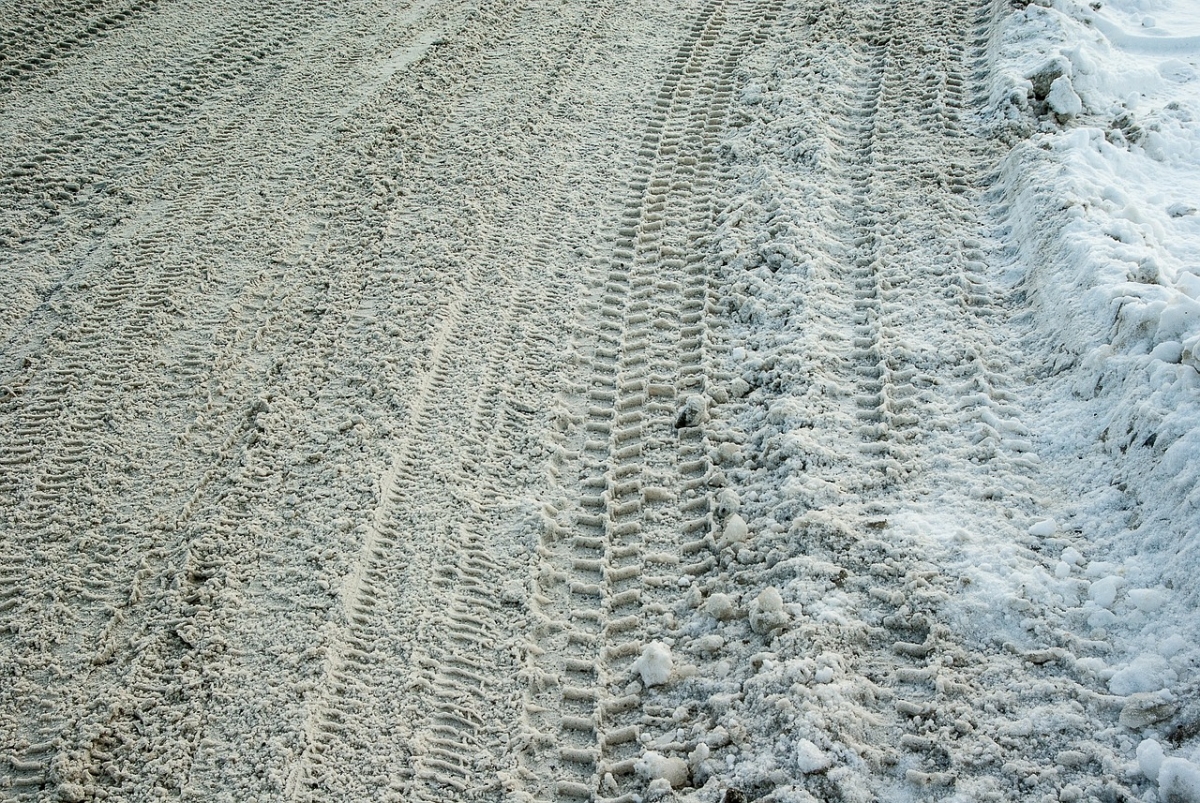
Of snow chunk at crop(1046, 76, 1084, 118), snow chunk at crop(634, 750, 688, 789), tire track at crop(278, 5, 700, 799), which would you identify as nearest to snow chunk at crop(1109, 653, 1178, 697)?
snow chunk at crop(634, 750, 688, 789)

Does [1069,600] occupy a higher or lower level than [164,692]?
higher

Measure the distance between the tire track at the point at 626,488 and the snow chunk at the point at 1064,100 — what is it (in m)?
1.74

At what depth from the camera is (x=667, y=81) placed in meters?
5.26

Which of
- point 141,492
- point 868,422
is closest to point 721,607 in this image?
point 868,422

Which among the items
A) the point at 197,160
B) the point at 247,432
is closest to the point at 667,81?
the point at 197,160

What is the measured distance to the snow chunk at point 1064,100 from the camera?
4.41 metres

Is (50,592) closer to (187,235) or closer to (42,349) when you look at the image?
(42,349)

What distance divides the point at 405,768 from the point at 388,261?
7.72 ft

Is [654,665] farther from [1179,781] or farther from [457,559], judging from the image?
[1179,781]

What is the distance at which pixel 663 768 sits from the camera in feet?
7.34

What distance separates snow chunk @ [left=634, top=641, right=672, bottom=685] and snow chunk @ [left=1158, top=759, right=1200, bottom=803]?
3.90ft

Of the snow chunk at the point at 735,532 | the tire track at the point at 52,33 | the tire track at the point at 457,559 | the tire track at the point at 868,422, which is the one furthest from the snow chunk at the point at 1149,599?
the tire track at the point at 52,33

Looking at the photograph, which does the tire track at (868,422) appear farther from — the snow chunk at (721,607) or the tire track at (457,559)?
the tire track at (457,559)

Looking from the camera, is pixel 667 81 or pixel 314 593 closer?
pixel 314 593
